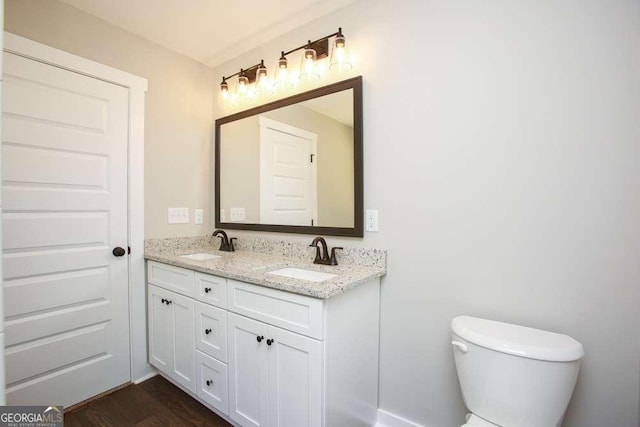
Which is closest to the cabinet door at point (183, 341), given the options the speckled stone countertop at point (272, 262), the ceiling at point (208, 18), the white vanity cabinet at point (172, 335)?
the white vanity cabinet at point (172, 335)

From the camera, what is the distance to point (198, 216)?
97.3 inches

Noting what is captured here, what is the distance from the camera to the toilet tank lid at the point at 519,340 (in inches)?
41.1

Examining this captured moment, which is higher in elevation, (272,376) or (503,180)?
(503,180)

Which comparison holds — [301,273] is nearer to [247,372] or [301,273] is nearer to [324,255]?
[324,255]

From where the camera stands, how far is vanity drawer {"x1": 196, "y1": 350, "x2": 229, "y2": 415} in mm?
1619

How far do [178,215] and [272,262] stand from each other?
99cm

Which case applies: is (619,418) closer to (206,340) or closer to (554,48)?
(554,48)

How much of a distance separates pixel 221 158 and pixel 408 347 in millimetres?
1951

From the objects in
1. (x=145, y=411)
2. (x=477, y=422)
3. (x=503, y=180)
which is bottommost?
(x=145, y=411)

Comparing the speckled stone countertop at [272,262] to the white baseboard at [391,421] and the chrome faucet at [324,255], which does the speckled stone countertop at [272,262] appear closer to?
the chrome faucet at [324,255]


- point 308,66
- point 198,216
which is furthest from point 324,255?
point 198,216

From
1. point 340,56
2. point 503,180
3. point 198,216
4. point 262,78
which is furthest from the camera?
point 198,216

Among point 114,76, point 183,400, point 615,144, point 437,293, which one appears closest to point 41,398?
point 183,400

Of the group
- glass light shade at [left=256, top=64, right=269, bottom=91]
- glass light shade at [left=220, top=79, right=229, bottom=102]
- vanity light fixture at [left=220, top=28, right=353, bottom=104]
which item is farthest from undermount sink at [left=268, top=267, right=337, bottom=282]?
glass light shade at [left=220, top=79, right=229, bottom=102]
